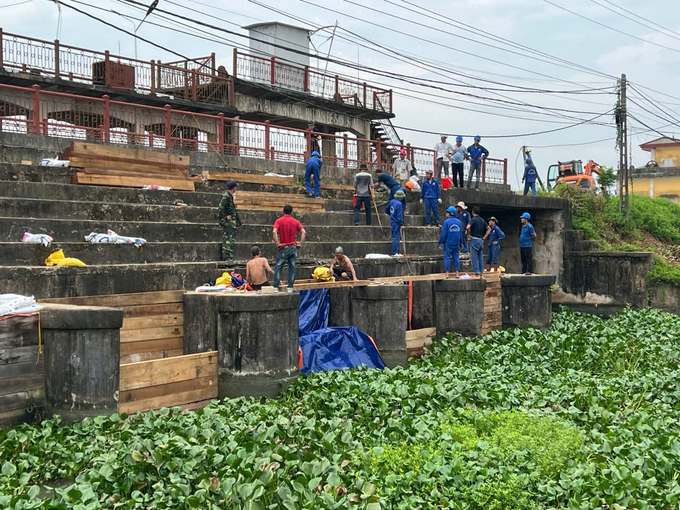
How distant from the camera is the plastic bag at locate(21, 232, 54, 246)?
10617mm

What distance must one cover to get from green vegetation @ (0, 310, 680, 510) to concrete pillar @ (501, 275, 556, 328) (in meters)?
5.95

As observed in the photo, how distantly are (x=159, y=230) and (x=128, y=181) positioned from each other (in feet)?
8.26

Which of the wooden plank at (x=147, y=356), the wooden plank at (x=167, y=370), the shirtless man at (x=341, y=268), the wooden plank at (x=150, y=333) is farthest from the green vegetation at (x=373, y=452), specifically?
the shirtless man at (x=341, y=268)

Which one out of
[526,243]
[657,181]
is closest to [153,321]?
[526,243]

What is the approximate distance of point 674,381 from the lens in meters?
11.1

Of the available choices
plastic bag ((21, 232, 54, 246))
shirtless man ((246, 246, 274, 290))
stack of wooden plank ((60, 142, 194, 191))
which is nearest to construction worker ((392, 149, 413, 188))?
stack of wooden plank ((60, 142, 194, 191))

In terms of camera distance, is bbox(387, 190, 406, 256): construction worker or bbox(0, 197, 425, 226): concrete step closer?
bbox(0, 197, 425, 226): concrete step

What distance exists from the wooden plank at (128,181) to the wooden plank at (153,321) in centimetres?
493

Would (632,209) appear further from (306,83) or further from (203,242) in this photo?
(203,242)

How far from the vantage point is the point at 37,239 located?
1075 centimetres

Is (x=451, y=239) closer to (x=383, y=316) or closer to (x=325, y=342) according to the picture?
(x=383, y=316)

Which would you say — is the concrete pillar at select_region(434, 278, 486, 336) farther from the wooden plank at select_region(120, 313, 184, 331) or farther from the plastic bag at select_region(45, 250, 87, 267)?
the plastic bag at select_region(45, 250, 87, 267)

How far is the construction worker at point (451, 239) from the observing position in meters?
15.7

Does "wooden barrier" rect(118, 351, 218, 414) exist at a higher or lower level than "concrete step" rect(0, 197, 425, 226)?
lower
